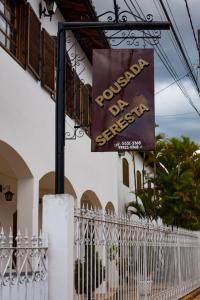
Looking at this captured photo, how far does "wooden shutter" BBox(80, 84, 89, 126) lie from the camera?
51.4 ft

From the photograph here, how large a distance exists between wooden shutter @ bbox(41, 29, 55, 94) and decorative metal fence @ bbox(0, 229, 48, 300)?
5.81 metres

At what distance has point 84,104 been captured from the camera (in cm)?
1602

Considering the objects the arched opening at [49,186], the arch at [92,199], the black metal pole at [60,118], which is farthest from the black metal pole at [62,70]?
the arch at [92,199]

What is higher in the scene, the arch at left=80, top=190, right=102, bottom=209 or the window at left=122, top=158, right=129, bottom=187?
the window at left=122, top=158, right=129, bottom=187

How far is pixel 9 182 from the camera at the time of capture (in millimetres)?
14117

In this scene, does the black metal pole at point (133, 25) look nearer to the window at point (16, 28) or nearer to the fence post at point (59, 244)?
the fence post at point (59, 244)

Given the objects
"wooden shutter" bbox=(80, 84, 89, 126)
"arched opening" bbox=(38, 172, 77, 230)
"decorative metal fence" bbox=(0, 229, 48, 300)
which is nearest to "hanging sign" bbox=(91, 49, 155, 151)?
"decorative metal fence" bbox=(0, 229, 48, 300)

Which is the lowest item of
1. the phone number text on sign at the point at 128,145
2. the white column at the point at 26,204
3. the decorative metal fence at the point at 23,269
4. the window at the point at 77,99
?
the decorative metal fence at the point at 23,269

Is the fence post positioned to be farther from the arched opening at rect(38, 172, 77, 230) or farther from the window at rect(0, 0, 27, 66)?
the arched opening at rect(38, 172, 77, 230)

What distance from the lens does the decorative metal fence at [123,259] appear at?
743 centimetres

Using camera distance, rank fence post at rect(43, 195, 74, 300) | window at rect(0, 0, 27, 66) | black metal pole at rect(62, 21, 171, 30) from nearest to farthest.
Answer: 1. fence post at rect(43, 195, 74, 300)
2. black metal pole at rect(62, 21, 171, 30)
3. window at rect(0, 0, 27, 66)

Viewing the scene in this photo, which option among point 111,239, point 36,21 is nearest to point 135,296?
point 111,239

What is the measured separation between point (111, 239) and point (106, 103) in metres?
1.98

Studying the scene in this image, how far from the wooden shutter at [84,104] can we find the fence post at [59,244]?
8.68 m
